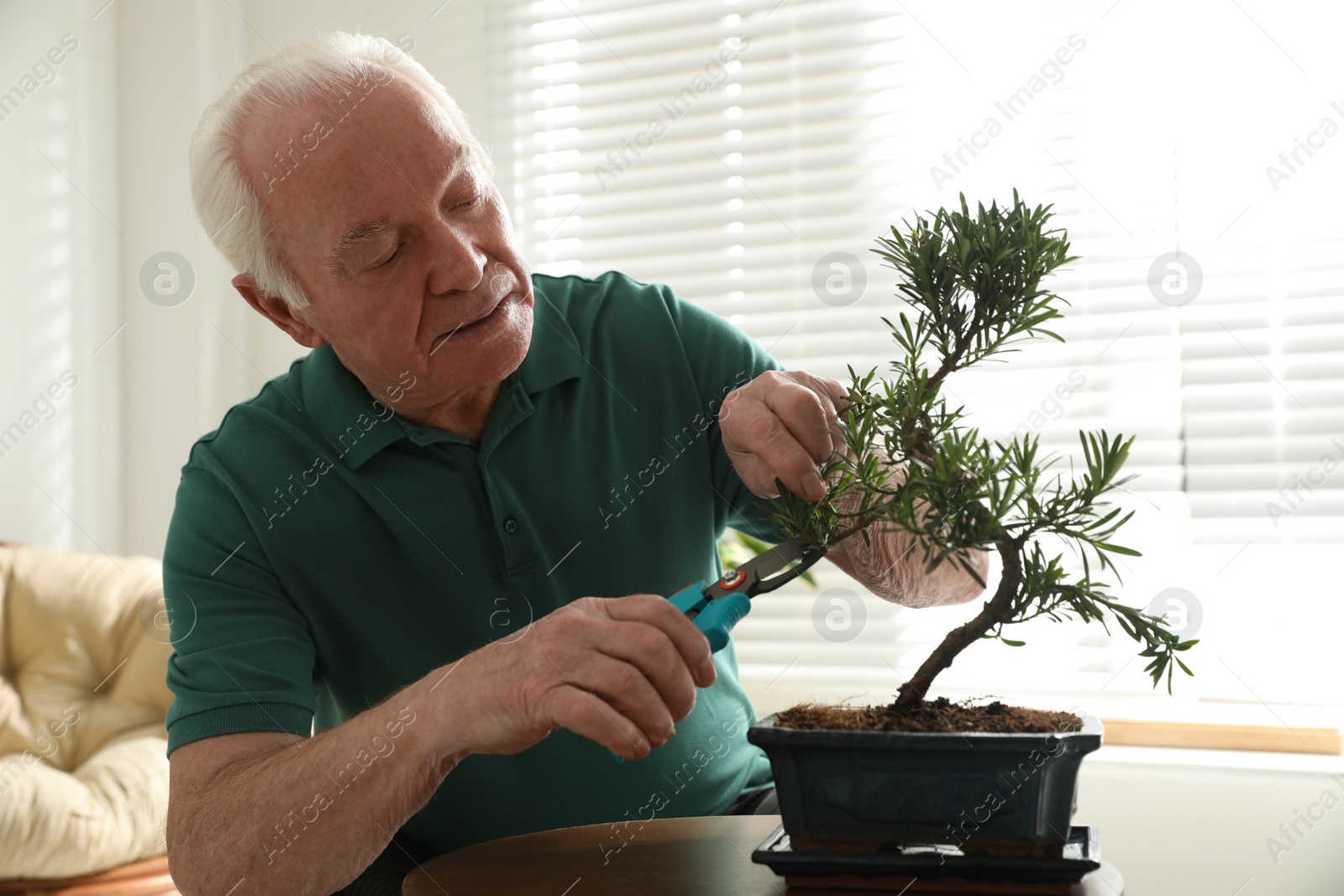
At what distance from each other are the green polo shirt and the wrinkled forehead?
0.22 metres

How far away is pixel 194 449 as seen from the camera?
1273mm

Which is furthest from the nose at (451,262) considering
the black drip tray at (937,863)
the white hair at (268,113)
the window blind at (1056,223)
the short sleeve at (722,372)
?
the window blind at (1056,223)

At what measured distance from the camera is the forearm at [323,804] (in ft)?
2.81

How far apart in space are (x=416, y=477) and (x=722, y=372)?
40 cm

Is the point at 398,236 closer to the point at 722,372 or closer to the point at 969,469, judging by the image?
the point at 722,372

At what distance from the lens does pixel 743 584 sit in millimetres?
817

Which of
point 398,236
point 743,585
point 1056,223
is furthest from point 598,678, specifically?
point 1056,223

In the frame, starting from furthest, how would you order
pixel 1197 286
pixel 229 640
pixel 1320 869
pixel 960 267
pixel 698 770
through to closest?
pixel 1197 286
pixel 1320 869
pixel 698 770
pixel 229 640
pixel 960 267

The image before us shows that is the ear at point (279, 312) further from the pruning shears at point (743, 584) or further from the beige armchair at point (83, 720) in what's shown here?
the beige armchair at point (83, 720)

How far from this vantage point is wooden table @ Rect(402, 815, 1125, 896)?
28.9 inches

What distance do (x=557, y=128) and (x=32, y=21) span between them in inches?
54.3

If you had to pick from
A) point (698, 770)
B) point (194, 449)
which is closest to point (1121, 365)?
point (698, 770)

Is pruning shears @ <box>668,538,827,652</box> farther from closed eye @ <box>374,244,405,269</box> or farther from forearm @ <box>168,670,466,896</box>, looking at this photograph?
closed eye @ <box>374,244,405,269</box>

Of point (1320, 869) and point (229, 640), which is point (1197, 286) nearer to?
point (1320, 869)
